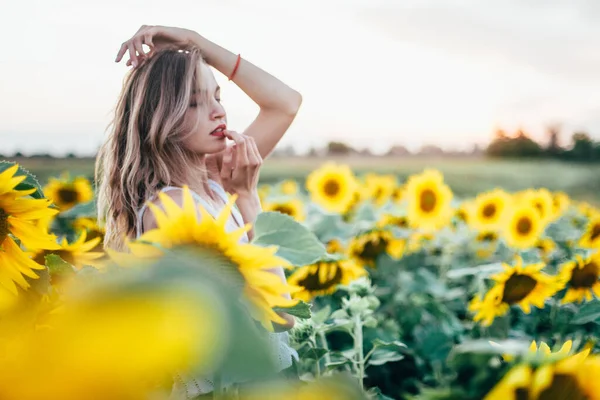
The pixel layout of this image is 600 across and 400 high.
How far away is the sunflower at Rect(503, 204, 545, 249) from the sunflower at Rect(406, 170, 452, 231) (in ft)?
1.63

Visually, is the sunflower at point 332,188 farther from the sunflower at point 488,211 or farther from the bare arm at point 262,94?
the bare arm at point 262,94

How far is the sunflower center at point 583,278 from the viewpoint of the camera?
1.78m

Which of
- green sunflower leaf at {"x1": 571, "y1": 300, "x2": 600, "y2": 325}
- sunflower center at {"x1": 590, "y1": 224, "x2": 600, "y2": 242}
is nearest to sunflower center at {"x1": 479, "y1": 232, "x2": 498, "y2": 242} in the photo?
sunflower center at {"x1": 590, "y1": 224, "x2": 600, "y2": 242}

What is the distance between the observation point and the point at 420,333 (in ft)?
7.19

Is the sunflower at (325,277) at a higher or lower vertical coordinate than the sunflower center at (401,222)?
higher

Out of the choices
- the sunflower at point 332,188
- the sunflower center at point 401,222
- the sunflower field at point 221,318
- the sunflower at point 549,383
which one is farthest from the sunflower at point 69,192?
the sunflower at point 549,383

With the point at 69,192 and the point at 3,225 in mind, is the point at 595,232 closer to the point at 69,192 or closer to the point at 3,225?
the point at 3,225

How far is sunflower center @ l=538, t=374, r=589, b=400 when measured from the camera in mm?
411

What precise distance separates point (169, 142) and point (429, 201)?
→ 8.56 feet

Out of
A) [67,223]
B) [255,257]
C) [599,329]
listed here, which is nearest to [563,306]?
[599,329]

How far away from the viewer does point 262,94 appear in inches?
64.5

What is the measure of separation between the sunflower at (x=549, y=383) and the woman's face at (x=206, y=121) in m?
0.93

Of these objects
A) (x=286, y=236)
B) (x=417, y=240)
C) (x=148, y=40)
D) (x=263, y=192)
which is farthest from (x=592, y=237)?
(x=263, y=192)

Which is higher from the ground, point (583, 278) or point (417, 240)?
point (583, 278)
